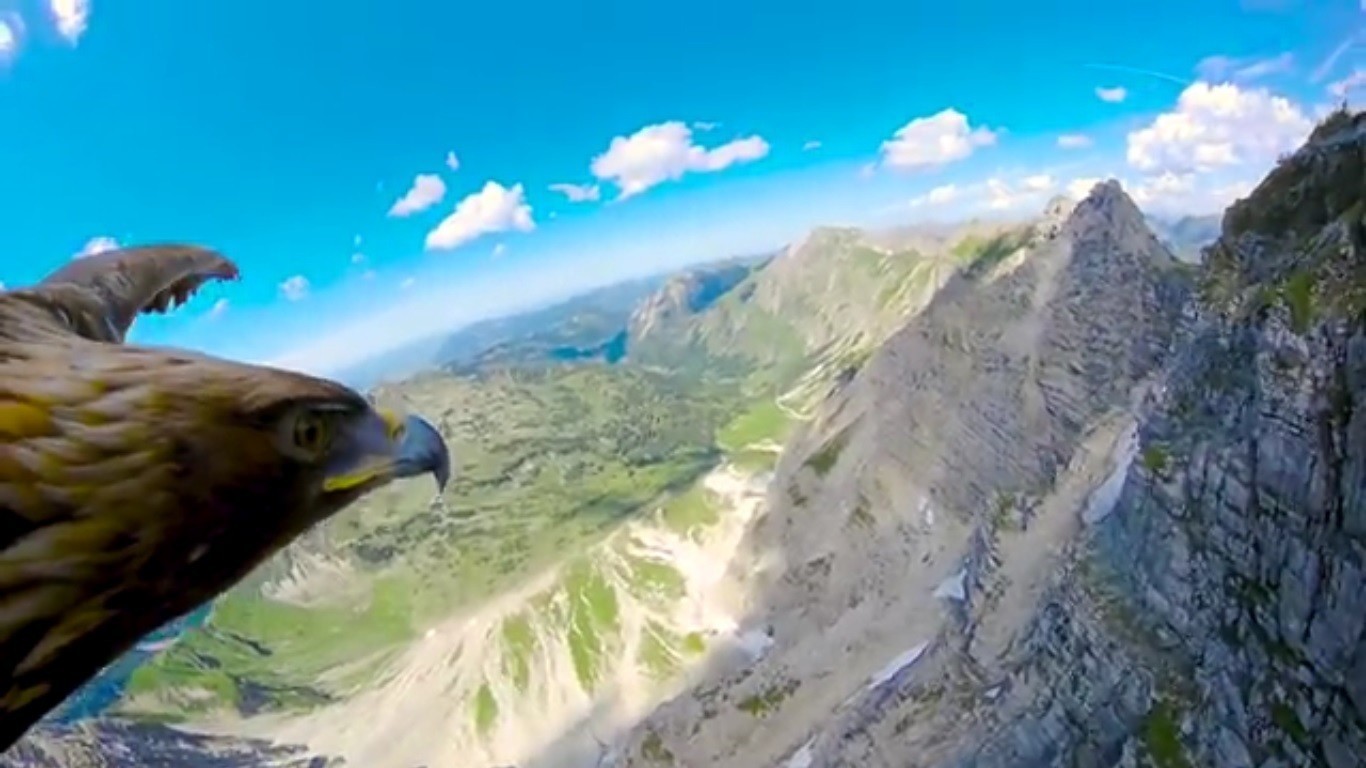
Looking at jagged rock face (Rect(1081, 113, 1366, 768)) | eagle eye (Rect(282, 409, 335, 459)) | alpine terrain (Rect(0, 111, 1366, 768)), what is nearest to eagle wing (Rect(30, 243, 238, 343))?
alpine terrain (Rect(0, 111, 1366, 768))

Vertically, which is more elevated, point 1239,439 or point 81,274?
point 81,274

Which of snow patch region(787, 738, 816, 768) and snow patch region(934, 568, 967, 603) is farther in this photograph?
snow patch region(934, 568, 967, 603)

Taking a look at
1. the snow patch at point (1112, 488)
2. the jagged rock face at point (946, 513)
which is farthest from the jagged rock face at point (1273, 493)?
the snow patch at point (1112, 488)

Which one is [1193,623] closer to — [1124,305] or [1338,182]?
[1338,182]

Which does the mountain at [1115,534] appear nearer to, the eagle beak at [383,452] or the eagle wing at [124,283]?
the eagle wing at [124,283]

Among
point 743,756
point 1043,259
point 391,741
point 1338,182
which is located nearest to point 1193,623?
point 1338,182

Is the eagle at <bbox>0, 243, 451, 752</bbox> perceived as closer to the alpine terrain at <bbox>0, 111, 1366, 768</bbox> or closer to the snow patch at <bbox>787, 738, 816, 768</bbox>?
the alpine terrain at <bbox>0, 111, 1366, 768</bbox>

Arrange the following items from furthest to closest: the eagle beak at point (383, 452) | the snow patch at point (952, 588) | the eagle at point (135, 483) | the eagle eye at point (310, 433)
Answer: the snow patch at point (952, 588) < the eagle beak at point (383, 452) < the eagle eye at point (310, 433) < the eagle at point (135, 483)
